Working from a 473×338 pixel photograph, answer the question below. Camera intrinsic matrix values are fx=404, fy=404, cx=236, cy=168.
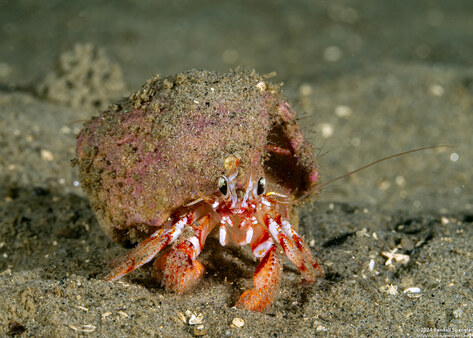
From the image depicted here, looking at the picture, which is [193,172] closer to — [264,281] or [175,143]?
[175,143]

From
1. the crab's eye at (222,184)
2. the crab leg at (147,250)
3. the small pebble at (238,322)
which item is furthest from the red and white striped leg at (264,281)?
the crab leg at (147,250)

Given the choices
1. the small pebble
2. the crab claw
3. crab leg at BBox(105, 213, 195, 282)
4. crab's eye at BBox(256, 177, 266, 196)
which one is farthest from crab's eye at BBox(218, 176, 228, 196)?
the small pebble

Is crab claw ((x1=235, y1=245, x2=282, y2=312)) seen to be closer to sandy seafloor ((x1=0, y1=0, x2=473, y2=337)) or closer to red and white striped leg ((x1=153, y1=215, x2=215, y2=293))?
sandy seafloor ((x1=0, y1=0, x2=473, y2=337))

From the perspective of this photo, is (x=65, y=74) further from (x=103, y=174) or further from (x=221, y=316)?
(x=221, y=316)

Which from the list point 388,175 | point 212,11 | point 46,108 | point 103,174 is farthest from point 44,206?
point 212,11

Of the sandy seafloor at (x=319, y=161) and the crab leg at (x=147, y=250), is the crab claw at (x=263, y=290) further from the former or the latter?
the crab leg at (x=147, y=250)

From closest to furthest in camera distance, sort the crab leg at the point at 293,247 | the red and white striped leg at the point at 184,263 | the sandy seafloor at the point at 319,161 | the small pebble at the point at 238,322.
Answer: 1. the small pebble at the point at 238,322
2. the sandy seafloor at the point at 319,161
3. the red and white striped leg at the point at 184,263
4. the crab leg at the point at 293,247
